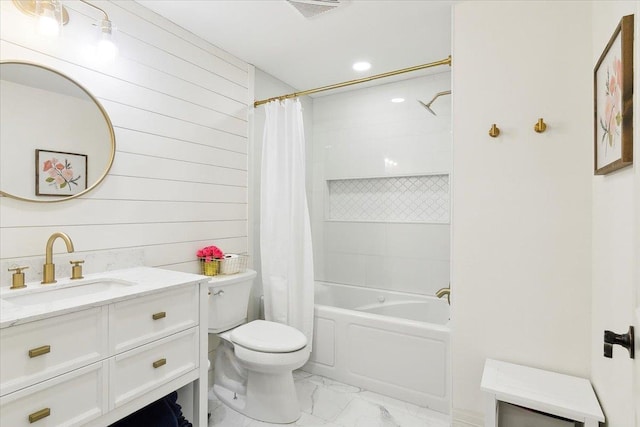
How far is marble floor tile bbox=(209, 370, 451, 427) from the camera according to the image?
1981mm

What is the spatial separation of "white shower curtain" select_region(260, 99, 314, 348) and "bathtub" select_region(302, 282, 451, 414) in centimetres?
20

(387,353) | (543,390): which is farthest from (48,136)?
(543,390)

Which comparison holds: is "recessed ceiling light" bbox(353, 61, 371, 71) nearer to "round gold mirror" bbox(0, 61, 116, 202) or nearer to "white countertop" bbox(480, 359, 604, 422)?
"round gold mirror" bbox(0, 61, 116, 202)

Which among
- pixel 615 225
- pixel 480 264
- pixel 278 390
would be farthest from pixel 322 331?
pixel 615 225

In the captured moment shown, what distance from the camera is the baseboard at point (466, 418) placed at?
5.80 feet

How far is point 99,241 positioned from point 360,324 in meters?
1.68

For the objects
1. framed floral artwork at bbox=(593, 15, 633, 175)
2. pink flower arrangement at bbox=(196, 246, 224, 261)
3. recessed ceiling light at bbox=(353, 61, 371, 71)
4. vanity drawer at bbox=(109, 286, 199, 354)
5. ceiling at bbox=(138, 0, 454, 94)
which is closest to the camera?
framed floral artwork at bbox=(593, 15, 633, 175)

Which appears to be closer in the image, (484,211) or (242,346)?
(484,211)

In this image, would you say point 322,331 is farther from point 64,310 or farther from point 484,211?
point 64,310

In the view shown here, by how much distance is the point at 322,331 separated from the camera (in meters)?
2.52

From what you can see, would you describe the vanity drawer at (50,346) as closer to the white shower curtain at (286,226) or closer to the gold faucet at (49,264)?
the gold faucet at (49,264)

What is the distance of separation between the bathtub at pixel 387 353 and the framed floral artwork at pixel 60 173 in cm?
172

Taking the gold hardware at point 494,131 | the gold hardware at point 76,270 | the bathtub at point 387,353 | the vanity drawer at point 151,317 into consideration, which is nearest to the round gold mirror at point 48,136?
the gold hardware at point 76,270

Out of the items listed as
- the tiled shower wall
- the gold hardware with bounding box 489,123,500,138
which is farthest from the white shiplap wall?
the gold hardware with bounding box 489,123,500,138
